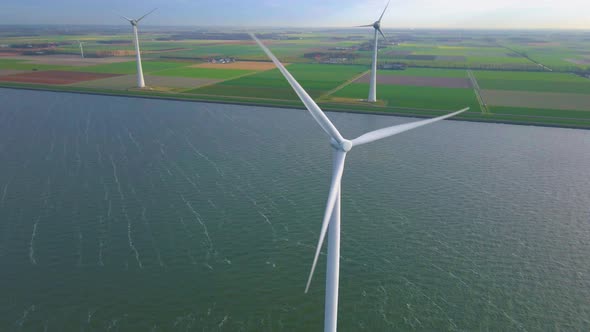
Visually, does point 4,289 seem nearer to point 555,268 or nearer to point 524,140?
point 555,268

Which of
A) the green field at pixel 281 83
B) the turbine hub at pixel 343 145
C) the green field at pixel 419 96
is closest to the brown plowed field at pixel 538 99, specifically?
the green field at pixel 419 96

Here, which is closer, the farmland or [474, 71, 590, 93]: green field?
the farmland

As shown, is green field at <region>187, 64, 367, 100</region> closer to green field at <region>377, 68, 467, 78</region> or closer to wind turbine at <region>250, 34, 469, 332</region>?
green field at <region>377, 68, 467, 78</region>

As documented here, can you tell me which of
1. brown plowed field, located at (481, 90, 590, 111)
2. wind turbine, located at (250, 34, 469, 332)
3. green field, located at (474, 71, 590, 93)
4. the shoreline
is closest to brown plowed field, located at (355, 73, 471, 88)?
green field, located at (474, 71, 590, 93)

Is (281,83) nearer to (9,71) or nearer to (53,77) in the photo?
(53,77)

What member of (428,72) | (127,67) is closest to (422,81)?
(428,72)

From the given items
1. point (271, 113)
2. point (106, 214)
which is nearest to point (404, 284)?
point (106, 214)

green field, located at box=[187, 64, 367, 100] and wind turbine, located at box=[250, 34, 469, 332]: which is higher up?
green field, located at box=[187, 64, 367, 100]
